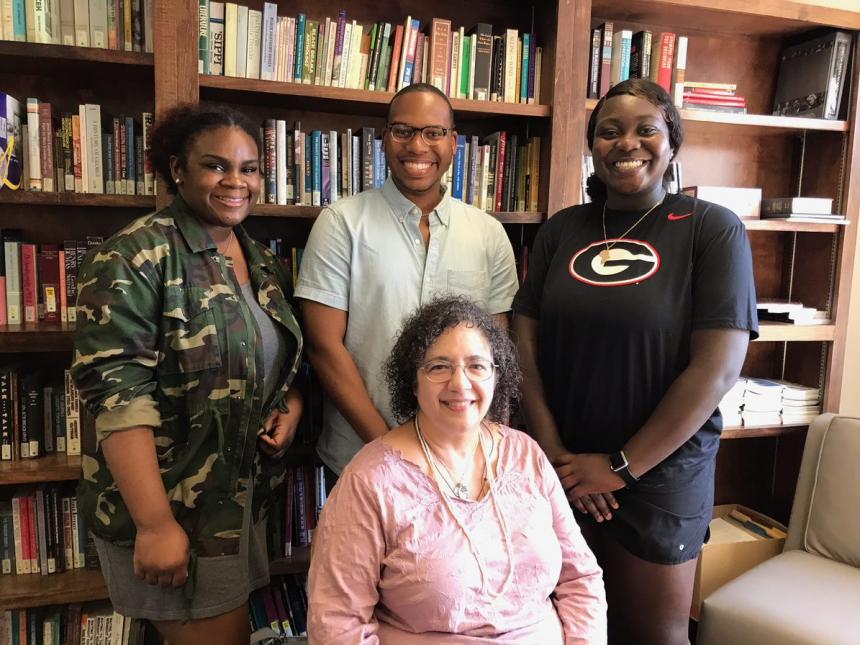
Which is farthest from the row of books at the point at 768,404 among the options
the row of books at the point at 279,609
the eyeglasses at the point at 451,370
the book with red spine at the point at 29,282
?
the book with red spine at the point at 29,282

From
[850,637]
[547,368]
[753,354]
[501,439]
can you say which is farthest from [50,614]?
[753,354]

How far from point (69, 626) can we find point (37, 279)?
1065mm

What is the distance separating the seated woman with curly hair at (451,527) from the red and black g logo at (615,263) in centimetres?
31

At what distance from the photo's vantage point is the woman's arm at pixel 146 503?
3.93 ft

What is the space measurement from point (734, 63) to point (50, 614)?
3163 mm

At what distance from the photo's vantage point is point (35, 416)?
1.85 m

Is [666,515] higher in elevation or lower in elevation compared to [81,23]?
lower

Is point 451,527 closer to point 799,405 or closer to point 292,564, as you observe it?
point 292,564

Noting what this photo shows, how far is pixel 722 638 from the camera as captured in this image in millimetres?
1848

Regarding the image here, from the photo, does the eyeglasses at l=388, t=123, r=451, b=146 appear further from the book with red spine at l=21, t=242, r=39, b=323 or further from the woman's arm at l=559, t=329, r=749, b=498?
the book with red spine at l=21, t=242, r=39, b=323

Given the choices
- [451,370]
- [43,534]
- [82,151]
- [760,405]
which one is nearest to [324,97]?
[82,151]

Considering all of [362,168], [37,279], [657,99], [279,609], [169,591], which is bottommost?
[279,609]

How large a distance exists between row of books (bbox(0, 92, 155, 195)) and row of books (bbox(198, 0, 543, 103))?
1.03ft

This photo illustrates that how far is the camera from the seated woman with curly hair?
3.66 feet
